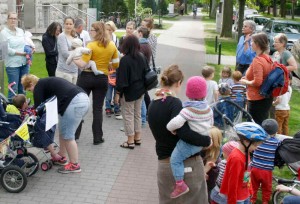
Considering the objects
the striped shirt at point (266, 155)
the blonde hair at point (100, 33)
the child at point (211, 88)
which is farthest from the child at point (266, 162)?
the blonde hair at point (100, 33)

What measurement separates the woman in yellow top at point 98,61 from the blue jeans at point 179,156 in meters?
3.36

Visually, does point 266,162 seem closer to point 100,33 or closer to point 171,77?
point 171,77

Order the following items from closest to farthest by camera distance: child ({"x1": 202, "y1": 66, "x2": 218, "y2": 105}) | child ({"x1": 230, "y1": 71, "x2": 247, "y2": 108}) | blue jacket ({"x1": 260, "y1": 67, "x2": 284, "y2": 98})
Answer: blue jacket ({"x1": 260, "y1": 67, "x2": 284, "y2": 98}), child ({"x1": 202, "y1": 66, "x2": 218, "y2": 105}), child ({"x1": 230, "y1": 71, "x2": 247, "y2": 108})

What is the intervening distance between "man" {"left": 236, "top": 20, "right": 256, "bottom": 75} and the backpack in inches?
101

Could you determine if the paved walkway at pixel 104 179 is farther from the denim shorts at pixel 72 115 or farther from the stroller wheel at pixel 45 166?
the denim shorts at pixel 72 115

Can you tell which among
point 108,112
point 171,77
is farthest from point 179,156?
point 108,112

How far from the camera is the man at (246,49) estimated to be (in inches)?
385

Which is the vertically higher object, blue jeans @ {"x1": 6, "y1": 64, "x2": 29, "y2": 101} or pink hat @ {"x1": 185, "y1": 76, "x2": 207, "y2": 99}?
pink hat @ {"x1": 185, "y1": 76, "x2": 207, "y2": 99}

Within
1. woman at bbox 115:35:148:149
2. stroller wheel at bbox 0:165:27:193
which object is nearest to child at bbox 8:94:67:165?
stroller wheel at bbox 0:165:27:193

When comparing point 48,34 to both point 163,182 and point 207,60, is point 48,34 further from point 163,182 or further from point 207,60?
point 207,60

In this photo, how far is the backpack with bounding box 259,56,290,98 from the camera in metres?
7.19

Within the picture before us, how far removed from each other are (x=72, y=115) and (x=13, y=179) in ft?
3.61

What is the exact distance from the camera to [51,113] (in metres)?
6.11

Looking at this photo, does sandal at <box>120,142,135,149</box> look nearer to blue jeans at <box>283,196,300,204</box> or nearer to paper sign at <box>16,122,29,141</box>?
paper sign at <box>16,122,29,141</box>
